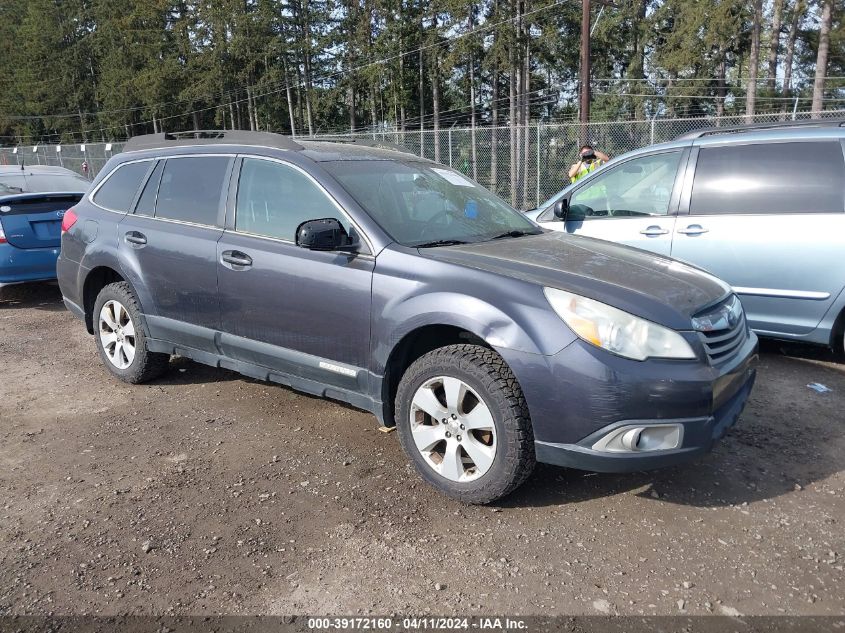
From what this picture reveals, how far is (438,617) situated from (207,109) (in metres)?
59.2

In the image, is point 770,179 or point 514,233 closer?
point 514,233

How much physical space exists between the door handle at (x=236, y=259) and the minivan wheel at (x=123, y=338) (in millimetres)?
1106

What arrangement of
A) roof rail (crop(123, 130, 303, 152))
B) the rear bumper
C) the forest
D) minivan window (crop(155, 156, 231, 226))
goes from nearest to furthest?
roof rail (crop(123, 130, 303, 152))
minivan window (crop(155, 156, 231, 226))
the rear bumper
the forest

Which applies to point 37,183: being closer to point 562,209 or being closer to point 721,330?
point 562,209

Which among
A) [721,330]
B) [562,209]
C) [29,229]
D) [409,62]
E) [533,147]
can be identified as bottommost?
[721,330]

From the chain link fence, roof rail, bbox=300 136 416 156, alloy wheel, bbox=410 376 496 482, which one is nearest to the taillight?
roof rail, bbox=300 136 416 156

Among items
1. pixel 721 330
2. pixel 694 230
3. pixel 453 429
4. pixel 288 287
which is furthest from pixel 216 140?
pixel 694 230

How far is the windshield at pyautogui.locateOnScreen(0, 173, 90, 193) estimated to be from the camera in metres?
7.70

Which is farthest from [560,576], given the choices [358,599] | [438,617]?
[358,599]

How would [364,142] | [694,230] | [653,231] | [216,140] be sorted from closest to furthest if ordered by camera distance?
[216,140] → [364,142] → [694,230] → [653,231]

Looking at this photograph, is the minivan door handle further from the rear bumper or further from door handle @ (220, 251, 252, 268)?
the rear bumper

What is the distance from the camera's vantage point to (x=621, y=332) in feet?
9.12

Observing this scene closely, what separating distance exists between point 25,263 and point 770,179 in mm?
7469

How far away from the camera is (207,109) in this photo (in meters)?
55.3
